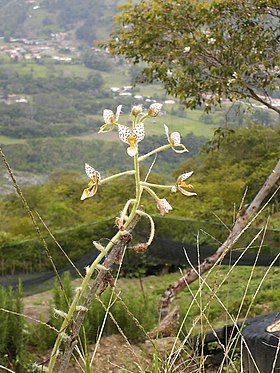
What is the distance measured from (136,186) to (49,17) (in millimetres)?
101083

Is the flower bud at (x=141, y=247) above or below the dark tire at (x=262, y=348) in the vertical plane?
above

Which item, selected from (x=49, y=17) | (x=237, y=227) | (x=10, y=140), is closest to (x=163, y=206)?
(x=237, y=227)

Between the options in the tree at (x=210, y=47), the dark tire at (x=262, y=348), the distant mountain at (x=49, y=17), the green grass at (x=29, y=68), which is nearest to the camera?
the dark tire at (x=262, y=348)

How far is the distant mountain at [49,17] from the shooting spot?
9038cm

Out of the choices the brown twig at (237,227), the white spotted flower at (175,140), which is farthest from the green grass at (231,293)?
the white spotted flower at (175,140)

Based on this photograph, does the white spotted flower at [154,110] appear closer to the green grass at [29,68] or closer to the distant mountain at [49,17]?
the green grass at [29,68]

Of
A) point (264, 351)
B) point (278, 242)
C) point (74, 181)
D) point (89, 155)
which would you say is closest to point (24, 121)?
point (89, 155)

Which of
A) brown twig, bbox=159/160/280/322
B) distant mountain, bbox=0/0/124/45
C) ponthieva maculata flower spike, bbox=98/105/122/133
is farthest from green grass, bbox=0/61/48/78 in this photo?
ponthieva maculata flower spike, bbox=98/105/122/133

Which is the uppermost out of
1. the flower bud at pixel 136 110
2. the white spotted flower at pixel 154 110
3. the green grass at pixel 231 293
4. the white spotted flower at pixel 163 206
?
the flower bud at pixel 136 110

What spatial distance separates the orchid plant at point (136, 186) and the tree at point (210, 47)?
3794 millimetres

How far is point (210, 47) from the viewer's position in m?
4.95

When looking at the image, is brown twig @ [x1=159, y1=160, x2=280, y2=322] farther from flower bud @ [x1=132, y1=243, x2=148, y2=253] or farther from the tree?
flower bud @ [x1=132, y1=243, x2=148, y2=253]

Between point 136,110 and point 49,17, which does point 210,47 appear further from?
point 49,17

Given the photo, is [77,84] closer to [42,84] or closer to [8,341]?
[42,84]
